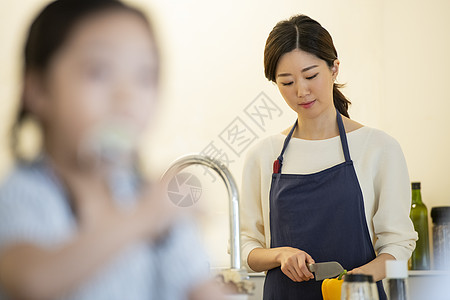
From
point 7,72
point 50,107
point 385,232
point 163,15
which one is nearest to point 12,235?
point 50,107

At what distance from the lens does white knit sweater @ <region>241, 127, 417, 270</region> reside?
1408 mm

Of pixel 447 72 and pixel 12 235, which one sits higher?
pixel 447 72

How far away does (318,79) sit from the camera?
149 cm

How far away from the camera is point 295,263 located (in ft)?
4.36

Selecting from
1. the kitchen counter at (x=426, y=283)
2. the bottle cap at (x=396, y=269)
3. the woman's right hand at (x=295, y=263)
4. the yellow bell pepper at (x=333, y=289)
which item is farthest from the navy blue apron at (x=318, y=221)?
the kitchen counter at (x=426, y=283)

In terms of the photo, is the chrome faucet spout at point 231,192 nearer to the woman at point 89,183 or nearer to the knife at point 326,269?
the woman at point 89,183

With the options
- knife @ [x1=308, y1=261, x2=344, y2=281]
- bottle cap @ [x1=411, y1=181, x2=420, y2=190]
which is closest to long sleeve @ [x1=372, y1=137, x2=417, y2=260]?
knife @ [x1=308, y1=261, x2=344, y2=281]

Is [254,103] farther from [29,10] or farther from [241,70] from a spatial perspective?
[29,10]

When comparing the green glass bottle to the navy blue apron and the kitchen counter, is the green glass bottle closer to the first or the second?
the kitchen counter

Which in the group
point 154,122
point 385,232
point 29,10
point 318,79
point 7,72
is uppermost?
point 29,10

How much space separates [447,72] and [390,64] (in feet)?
0.77

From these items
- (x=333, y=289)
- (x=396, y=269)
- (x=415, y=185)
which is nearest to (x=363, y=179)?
(x=333, y=289)

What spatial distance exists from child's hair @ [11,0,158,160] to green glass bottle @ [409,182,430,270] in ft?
6.04

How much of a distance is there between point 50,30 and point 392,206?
1112mm
